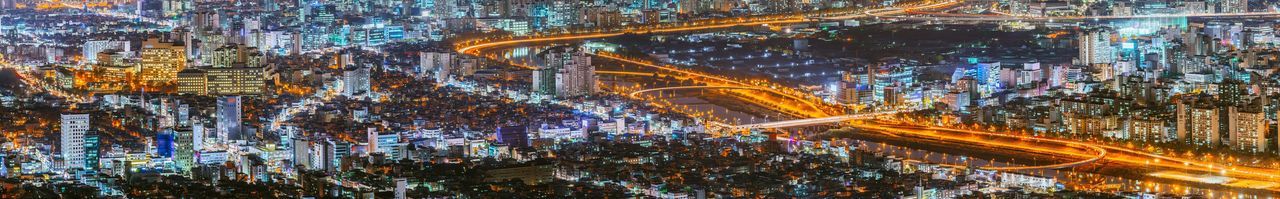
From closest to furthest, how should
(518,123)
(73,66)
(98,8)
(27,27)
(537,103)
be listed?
1. (518,123)
2. (537,103)
3. (73,66)
4. (27,27)
5. (98,8)

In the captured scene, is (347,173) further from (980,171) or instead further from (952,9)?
(952,9)

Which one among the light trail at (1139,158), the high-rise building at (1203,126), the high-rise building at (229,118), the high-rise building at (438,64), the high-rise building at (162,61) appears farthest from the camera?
the high-rise building at (162,61)

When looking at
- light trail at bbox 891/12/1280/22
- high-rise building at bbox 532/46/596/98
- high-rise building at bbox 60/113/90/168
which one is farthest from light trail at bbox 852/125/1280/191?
light trail at bbox 891/12/1280/22

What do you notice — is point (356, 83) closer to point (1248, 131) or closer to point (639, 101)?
point (639, 101)

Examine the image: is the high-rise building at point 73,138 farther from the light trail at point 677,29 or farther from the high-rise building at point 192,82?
the light trail at point 677,29

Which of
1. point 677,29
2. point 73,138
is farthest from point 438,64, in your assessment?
point 73,138

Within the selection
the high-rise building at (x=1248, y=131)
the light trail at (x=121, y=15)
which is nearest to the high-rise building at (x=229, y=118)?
the high-rise building at (x=1248, y=131)

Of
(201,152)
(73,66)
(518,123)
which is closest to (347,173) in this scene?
(201,152)
